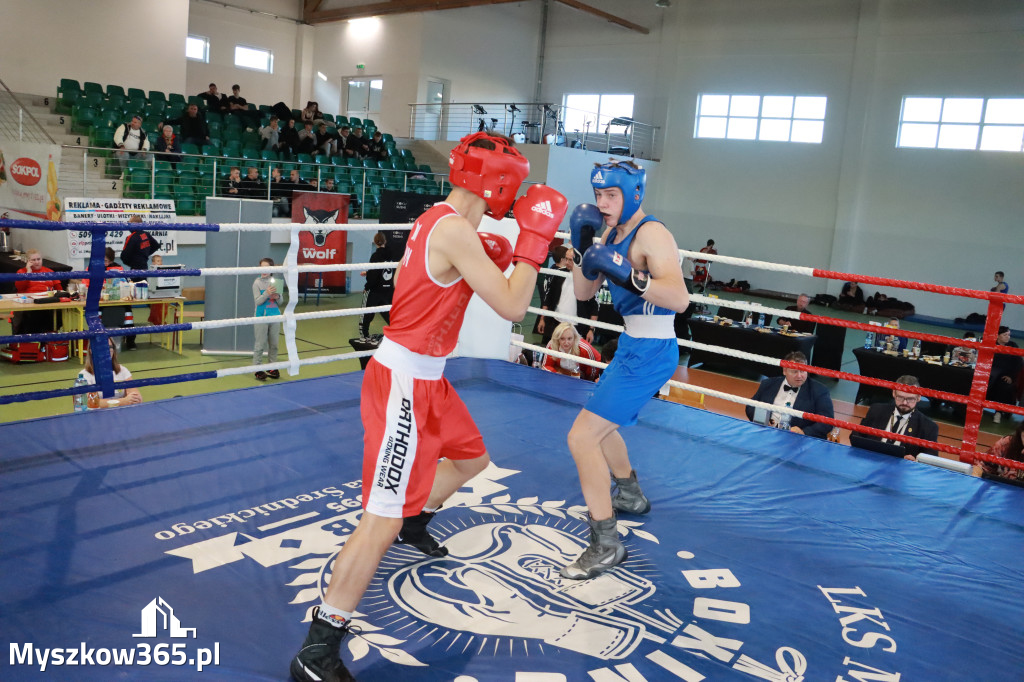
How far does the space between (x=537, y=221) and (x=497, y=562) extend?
1.15 m

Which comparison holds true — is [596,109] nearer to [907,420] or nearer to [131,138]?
[131,138]

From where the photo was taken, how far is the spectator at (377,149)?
15344 mm

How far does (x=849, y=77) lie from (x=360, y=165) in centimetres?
997

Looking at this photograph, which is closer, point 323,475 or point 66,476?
point 66,476

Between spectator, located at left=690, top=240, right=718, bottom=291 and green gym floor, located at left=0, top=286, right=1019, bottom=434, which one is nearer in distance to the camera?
green gym floor, located at left=0, top=286, right=1019, bottom=434

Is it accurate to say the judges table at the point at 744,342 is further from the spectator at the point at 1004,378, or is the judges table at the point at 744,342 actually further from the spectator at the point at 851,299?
the spectator at the point at 851,299

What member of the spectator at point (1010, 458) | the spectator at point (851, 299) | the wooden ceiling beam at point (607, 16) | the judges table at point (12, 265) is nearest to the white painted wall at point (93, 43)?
the judges table at point (12, 265)

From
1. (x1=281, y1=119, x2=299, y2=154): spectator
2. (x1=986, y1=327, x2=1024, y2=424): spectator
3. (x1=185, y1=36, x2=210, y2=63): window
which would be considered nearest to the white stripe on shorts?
(x1=986, y1=327, x2=1024, y2=424): spectator

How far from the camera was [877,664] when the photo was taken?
2.11 meters

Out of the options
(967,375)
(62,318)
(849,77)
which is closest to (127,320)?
(62,318)

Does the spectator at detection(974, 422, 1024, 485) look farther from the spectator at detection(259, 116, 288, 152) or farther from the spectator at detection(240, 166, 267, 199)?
the spectator at detection(259, 116, 288, 152)

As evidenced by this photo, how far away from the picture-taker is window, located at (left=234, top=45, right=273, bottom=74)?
698 inches

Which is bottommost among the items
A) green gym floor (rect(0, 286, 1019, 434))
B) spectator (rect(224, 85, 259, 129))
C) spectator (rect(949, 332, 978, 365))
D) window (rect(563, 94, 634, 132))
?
green gym floor (rect(0, 286, 1019, 434))

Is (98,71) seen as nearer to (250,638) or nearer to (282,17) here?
(282,17)
